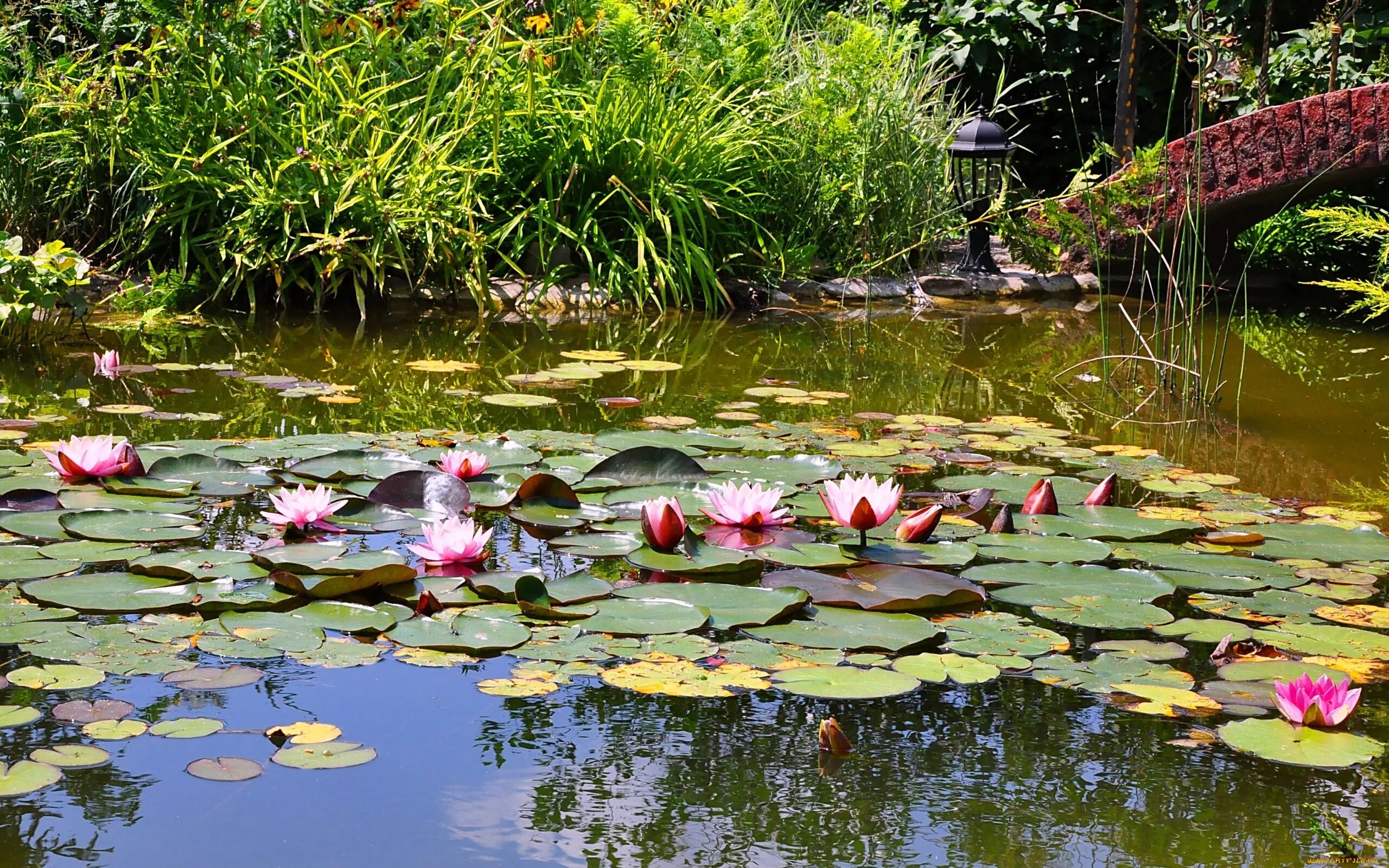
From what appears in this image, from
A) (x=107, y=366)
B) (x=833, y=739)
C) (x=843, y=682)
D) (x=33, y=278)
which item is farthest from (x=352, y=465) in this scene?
(x=33, y=278)

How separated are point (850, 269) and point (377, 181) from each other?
2349 millimetres

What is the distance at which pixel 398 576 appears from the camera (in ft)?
6.85

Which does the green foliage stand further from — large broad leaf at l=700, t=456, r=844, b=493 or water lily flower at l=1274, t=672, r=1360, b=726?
water lily flower at l=1274, t=672, r=1360, b=726

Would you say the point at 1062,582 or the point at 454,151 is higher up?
the point at 454,151

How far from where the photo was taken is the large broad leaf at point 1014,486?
2.74 meters

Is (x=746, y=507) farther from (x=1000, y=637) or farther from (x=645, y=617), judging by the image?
(x=1000, y=637)

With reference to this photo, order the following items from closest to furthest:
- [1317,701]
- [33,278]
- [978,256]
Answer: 1. [1317,701]
2. [33,278]
3. [978,256]

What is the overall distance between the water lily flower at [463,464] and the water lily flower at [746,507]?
48cm

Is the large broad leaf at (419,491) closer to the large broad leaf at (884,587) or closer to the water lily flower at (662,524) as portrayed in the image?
the water lily flower at (662,524)

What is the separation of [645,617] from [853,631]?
1.03 ft

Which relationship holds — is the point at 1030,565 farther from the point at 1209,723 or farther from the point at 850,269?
the point at 850,269

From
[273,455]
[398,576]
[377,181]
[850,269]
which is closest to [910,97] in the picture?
[850,269]

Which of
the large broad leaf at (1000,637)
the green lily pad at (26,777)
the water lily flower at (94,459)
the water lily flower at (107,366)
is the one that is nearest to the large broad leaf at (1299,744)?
A: the large broad leaf at (1000,637)

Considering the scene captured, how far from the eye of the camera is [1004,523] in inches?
96.8
